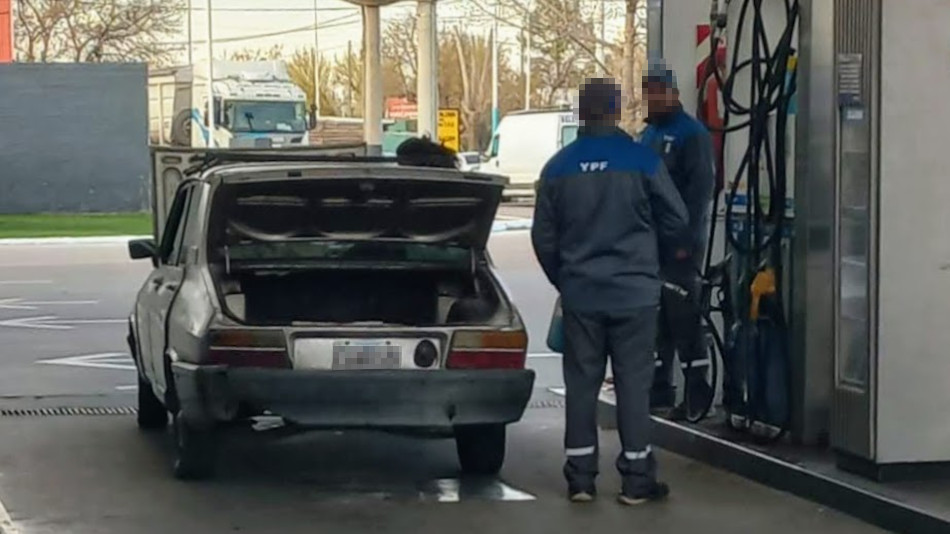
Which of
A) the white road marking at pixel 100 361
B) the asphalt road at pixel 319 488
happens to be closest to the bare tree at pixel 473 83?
the white road marking at pixel 100 361

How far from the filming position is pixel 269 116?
48.5 meters

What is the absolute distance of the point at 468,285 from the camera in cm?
907

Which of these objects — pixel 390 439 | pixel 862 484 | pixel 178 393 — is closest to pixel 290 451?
pixel 390 439

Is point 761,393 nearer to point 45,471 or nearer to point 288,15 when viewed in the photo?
point 45,471

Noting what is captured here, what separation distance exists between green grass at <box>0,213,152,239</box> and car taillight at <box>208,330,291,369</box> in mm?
25103

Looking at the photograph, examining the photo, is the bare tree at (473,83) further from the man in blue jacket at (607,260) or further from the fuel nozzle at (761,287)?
the man in blue jacket at (607,260)

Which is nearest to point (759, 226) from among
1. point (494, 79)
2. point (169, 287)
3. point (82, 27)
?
point (169, 287)

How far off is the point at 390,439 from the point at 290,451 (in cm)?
70

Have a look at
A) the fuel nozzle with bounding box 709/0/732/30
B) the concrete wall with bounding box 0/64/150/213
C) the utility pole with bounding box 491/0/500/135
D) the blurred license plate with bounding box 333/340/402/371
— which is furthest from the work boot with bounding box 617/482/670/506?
the utility pole with bounding box 491/0/500/135

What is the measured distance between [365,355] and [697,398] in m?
2.32

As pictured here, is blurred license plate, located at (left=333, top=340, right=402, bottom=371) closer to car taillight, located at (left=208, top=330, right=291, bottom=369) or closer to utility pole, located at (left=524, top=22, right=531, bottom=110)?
car taillight, located at (left=208, top=330, right=291, bottom=369)

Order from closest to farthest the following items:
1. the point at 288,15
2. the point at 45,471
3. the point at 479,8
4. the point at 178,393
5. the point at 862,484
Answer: the point at 862,484 → the point at 178,393 → the point at 45,471 → the point at 479,8 → the point at 288,15

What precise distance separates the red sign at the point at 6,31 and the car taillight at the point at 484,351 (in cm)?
4309

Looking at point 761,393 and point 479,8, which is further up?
point 479,8
